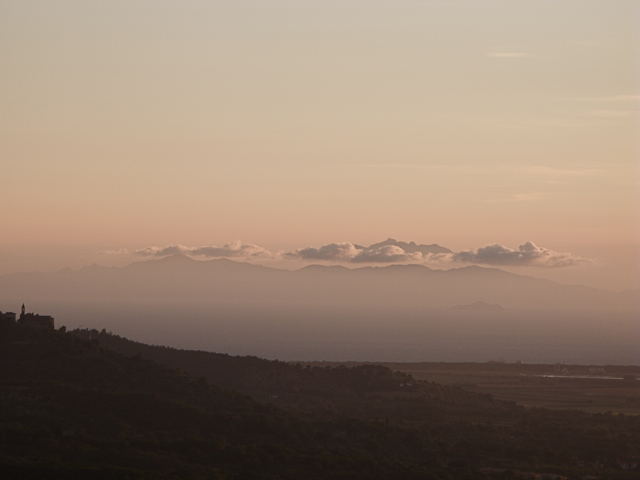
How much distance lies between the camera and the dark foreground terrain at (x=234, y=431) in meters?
48.4

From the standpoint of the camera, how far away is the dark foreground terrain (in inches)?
1906

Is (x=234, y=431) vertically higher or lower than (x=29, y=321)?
lower

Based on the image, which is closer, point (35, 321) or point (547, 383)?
point (35, 321)

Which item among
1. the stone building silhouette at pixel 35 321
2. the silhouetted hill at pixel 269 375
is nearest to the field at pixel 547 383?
the silhouetted hill at pixel 269 375

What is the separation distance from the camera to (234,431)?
60625 millimetres

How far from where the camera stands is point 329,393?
100 metres

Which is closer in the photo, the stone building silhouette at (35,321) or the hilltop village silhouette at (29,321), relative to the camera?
the hilltop village silhouette at (29,321)

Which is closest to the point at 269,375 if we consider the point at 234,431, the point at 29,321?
the point at 29,321

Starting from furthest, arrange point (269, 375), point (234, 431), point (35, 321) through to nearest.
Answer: point (269, 375) < point (35, 321) < point (234, 431)

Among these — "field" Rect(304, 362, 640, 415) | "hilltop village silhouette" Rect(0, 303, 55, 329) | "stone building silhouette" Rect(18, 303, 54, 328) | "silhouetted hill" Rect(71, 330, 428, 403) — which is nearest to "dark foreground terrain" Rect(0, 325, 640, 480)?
"silhouetted hill" Rect(71, 330, 428, 403)

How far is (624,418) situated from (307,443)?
46.9 m

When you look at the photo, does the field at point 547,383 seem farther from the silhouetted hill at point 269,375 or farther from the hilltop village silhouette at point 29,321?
the hilltop village silhouette at point 29,321

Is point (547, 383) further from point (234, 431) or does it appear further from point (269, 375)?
point (234, 431)

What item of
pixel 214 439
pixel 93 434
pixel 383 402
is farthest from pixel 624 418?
pixel 93 434
